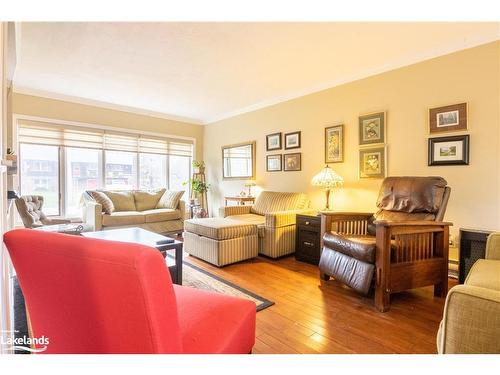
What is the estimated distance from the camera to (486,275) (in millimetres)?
1220

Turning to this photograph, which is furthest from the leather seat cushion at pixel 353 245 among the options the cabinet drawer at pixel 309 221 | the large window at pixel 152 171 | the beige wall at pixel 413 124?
the large window at pixel 152 171

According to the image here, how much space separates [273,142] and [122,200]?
2.73 metres

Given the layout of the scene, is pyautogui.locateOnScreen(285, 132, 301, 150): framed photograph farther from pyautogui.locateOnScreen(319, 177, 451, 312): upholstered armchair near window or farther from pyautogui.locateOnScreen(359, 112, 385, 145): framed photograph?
pyautogui.locateOnScreen(319, 177, 451, 312): upholstered armchair near window

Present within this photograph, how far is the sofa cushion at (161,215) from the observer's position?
4.09m

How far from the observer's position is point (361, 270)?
1941 millimetres

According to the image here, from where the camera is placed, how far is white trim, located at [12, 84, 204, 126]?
369 centimetres

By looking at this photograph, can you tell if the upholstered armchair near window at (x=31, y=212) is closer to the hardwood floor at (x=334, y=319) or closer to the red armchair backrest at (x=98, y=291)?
the hardwood floor at (x=334, y=319)

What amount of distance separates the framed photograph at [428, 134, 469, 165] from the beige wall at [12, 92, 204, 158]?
434cm

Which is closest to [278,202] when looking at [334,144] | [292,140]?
[292,140]

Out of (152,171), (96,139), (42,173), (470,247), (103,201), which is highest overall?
(96,139)

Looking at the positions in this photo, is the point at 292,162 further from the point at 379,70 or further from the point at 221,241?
the point at 221,241

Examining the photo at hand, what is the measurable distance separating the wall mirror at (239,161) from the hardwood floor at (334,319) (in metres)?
2.38

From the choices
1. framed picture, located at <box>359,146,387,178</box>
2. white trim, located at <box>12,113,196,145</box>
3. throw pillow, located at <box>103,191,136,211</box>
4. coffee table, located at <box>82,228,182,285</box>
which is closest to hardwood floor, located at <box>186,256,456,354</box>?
coffee table, located at <box>82,228,182,285</box>

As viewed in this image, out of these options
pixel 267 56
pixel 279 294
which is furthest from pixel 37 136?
pixel 279 294
